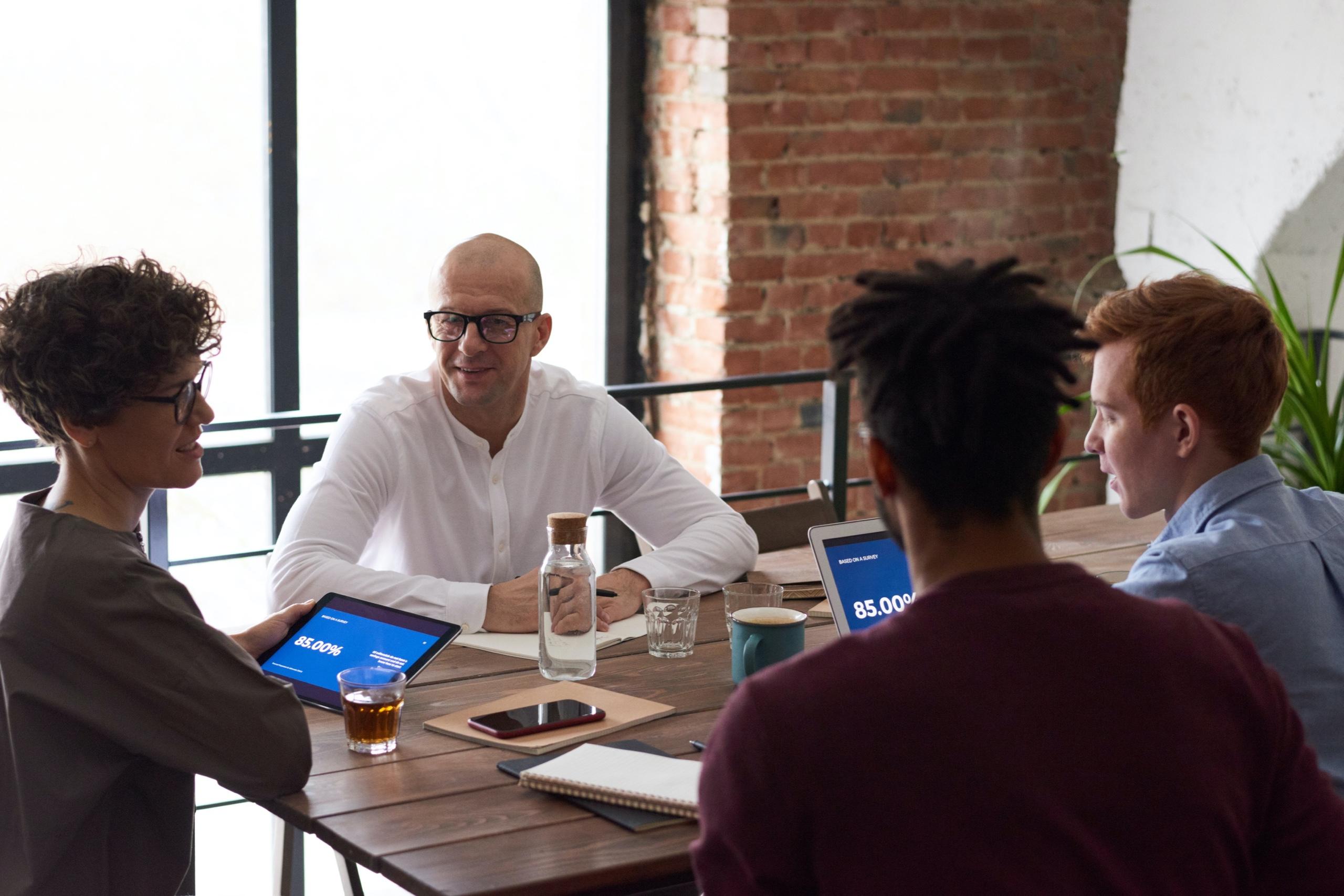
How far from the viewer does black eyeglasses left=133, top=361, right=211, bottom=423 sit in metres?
1.59

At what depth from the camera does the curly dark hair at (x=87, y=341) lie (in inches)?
59.7

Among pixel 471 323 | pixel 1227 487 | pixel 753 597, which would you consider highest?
pixel 471 323

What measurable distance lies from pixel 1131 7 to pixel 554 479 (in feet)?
9.29

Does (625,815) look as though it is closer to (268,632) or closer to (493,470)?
(268,632)

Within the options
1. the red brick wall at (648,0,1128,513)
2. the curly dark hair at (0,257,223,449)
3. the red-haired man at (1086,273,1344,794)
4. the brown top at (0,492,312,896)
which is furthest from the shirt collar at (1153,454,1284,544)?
the red brick wall at (648,0,1128,513)

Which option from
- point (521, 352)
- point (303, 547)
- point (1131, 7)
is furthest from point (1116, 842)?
point (1131, 7)

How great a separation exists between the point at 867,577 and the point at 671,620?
28 centimetres

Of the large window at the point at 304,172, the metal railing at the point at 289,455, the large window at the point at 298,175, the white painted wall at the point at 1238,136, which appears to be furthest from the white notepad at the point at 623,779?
the white painted wall at the point at 1238,136

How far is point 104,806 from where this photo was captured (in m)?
1.53

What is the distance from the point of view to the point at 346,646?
184cm

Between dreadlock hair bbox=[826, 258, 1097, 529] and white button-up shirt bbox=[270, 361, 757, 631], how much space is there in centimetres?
124

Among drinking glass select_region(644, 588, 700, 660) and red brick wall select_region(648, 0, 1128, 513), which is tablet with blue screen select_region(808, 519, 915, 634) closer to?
drinking glass select_region(644, 588, 700, 660)

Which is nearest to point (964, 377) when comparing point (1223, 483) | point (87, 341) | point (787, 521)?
point (1223, 483)

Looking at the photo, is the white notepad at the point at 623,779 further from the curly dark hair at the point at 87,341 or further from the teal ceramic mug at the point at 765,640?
the curly dark hair at the point at 87,341
